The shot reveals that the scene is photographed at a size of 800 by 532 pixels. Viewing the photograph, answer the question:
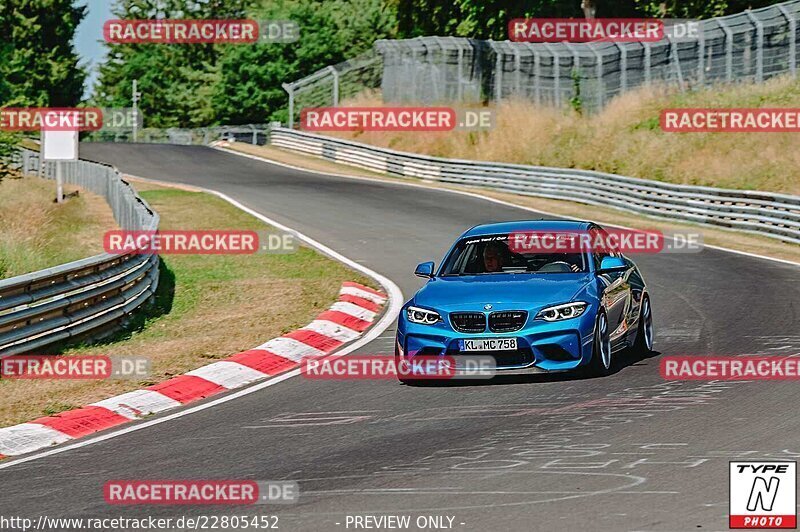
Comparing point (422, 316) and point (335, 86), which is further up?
point (335, 86)

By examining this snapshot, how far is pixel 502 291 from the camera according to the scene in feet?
38.1

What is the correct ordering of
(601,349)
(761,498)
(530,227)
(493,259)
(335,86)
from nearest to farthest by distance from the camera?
(761,498) < (601,349) < (493,259) < (530,227) < (335,86)

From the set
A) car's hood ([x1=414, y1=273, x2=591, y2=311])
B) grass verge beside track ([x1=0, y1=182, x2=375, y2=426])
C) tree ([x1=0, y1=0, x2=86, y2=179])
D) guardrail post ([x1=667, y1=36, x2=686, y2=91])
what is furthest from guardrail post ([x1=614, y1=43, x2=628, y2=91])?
tree ([x1=0, y1=0, x2=86, y2=179])

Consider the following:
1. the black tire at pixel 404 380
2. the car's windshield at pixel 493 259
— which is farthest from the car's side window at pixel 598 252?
the black tire at pixel 404 380

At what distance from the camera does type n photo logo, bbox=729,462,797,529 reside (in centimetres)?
650

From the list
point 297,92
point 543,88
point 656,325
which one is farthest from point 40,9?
point 656,325

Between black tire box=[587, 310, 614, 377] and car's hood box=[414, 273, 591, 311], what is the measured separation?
1.19 ft

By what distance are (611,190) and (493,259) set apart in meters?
22.2

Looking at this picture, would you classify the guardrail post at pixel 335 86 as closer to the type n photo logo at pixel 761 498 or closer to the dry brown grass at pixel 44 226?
the dry brown grass at pixel 44 226

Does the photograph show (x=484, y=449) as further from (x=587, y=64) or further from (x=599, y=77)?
(x=587, y=64)

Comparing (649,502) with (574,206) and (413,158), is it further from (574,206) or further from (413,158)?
(413,158)

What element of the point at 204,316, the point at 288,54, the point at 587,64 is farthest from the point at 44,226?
the point at 288,54

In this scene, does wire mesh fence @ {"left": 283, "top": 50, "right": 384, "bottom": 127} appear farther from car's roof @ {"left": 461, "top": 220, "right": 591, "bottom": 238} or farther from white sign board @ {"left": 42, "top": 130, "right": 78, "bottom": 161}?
car's roof @ {"left": 461, "top": 220, "right": 591, "bottom": 238}

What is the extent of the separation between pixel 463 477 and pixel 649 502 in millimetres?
1298
